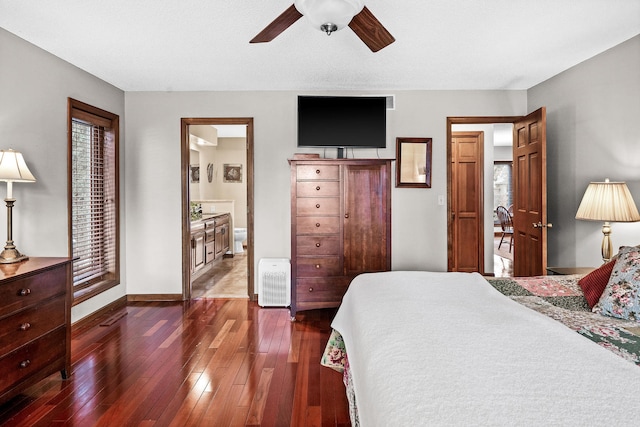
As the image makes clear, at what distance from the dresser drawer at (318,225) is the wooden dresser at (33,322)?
1876mm

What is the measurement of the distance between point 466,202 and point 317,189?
2687 mm

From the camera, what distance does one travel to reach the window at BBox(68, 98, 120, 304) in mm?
3316

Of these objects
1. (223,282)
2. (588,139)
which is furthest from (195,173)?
(588,139)

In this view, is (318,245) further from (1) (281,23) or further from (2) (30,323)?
(2) (30,323)

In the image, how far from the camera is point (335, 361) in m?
2.19

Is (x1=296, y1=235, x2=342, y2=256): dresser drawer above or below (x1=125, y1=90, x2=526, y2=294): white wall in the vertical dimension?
below

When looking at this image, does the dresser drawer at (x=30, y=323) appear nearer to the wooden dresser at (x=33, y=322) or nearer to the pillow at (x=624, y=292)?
the wooden dresser at (x=33, y=322)

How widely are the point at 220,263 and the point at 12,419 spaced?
427 cm

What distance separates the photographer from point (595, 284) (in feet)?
6.03

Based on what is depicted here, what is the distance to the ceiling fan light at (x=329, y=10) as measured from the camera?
159 cm

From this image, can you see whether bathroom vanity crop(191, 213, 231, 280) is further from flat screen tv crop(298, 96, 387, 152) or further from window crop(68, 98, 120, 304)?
flat screen tv crop(298, 96, 387, 152)

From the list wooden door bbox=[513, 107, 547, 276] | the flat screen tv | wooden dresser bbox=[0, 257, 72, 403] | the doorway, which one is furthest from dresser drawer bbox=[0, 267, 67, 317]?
wooden door bbox=[513, 107, 547, 276]

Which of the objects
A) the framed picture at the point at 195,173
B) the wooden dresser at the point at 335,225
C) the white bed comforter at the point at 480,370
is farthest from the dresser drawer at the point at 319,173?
the framed picture at the point at 195,173

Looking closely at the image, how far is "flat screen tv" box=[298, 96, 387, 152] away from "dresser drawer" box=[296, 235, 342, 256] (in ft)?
3.53
